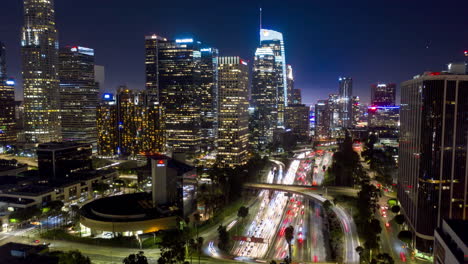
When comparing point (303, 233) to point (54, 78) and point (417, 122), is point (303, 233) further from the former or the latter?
point (54, 78)

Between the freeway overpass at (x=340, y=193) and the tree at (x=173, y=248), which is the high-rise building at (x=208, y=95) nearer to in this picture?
the freeway overpass at (x=340, y=193)

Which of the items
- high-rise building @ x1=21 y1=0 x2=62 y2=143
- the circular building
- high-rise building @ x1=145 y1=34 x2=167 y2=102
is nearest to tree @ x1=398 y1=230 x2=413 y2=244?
the circular building

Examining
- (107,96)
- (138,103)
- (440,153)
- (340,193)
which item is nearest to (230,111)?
(138,103)

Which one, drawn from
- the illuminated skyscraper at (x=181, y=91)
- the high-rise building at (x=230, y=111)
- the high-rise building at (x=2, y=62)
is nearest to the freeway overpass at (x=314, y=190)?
the high-rise building at (x=230, y=111)

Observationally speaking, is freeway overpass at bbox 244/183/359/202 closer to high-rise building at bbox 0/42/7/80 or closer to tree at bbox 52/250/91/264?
tree at bbox 52/250/91/264

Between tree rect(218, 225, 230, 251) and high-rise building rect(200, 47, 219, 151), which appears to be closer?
tree rect(218, 225, 230, 251)

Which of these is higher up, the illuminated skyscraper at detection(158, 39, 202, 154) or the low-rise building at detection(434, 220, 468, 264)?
the illuminated skyscraper at detection(158, 39, 202, 154)
